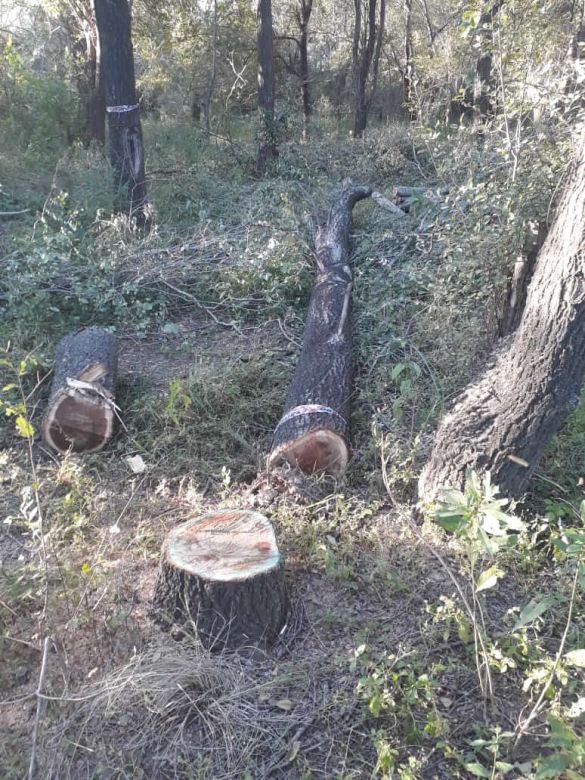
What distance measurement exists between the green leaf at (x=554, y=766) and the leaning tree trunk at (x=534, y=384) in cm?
151

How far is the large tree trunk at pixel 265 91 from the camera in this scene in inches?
405

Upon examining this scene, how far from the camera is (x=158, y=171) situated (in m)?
9.01

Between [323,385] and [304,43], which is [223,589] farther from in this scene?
[304,43]

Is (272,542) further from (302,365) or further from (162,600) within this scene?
(302,365)

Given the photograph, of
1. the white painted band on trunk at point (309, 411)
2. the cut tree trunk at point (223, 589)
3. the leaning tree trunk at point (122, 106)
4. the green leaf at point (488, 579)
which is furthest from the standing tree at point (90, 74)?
the green leaf at point (488, 579)

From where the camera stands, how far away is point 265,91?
426 inches

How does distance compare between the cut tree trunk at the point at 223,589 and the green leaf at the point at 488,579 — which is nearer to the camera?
the green leaf at the point at 488,579

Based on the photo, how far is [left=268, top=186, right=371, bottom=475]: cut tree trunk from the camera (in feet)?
11.5

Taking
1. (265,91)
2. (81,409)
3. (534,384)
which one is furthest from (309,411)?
(265,91)

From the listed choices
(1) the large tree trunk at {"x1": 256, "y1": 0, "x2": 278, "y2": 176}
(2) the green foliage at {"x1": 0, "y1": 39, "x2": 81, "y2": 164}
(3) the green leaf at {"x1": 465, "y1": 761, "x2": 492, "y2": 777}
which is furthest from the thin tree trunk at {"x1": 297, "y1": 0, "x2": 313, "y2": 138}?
(3) the green leaf at {"x1": 465, "y1": 761, "x2": 492, "y2": 777}

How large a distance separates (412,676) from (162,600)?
1.05m

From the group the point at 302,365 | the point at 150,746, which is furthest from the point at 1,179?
the point at 150,746

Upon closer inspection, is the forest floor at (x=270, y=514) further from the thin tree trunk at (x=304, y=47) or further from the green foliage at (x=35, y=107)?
the thin tree trunk at (x=304, y=47)

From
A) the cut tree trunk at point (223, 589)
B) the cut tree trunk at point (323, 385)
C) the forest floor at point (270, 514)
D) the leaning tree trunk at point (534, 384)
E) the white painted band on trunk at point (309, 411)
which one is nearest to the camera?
the forest floor at point (270, 514)
